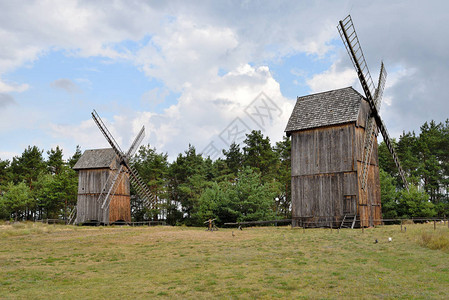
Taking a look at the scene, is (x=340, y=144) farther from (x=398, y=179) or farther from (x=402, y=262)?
(x=398, y=179)

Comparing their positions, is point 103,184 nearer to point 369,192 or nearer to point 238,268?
point 369,192

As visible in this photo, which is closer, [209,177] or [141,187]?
[141,187]

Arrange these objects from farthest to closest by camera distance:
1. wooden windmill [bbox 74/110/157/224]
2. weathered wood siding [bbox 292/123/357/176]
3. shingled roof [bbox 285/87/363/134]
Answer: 1. wooden windmill [bbox 74/110/157/224]
2. shingled roof [bbox 285/87/363/134]
3. weathered wood siding [bbox 292/123/357/176]

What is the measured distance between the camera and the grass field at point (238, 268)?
471 inches

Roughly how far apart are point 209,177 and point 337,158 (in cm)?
3445

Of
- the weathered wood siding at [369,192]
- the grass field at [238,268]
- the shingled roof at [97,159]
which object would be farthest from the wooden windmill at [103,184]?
the weathered wood siding at [369,192]

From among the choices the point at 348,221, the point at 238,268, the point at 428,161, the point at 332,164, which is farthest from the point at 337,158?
the point at 428,161

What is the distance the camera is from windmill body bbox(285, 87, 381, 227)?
3019 cm

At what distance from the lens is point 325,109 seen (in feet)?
108

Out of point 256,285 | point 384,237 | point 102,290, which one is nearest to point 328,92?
point 384,237

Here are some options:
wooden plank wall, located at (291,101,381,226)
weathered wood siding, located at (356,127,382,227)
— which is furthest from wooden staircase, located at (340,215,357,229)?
weathered wood siding, located at (356,127,382,227)

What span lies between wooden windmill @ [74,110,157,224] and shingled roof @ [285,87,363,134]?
26703 mm

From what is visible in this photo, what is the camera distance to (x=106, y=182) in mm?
50000

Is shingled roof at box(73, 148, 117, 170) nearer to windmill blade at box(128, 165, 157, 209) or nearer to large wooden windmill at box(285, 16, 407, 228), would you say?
windmill blade at box(128, 165, 157, 209)
